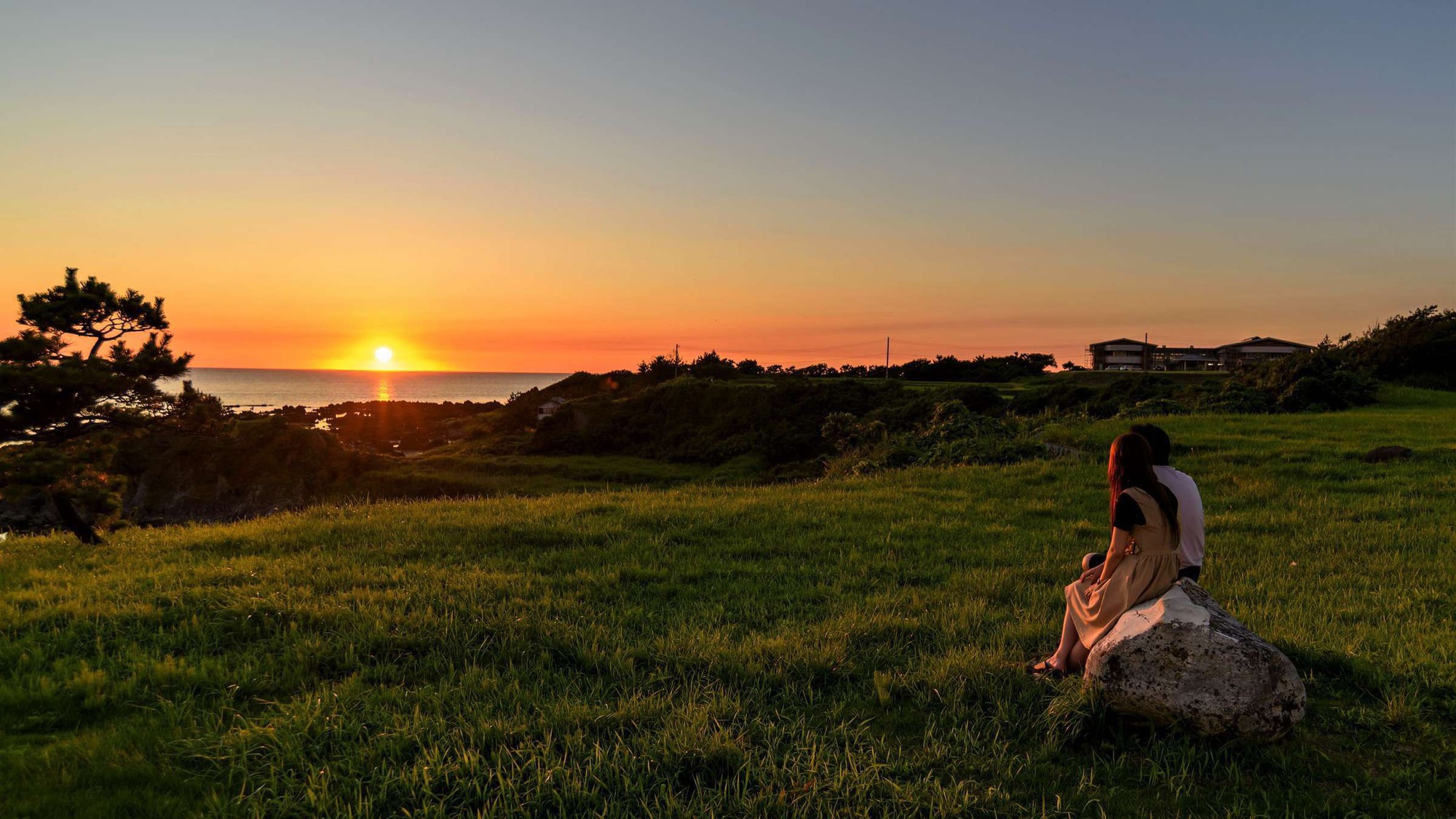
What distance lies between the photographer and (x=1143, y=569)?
18.5 ft

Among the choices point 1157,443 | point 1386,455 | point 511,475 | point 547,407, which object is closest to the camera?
point 1157,443

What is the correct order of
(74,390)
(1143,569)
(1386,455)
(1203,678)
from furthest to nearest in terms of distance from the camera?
1. (1386,455)
2. (74,390)
3. (1143,569)
4. (1203,678)

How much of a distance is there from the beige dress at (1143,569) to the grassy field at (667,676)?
0.71m

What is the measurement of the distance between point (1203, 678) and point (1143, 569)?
0.89 meters

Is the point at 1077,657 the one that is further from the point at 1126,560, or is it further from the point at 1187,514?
the point at 1187,514

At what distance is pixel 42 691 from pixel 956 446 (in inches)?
788

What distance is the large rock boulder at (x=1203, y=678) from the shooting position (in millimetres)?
4934

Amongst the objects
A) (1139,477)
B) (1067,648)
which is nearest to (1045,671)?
(1067,648)

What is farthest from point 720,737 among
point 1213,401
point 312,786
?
point 1213,401

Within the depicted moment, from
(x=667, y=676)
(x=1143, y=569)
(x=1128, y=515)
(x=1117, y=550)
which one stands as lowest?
(x=667, y=676)

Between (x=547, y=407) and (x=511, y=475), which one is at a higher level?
(x=547, y=407)

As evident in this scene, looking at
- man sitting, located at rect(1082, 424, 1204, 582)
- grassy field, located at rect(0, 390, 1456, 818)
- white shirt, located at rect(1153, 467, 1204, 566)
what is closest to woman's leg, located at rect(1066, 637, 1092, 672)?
grassy field, located at rect(0, 390, 1456, 818)

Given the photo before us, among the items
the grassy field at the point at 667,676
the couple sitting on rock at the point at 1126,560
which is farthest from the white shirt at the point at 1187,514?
the grassy field at the point at 667,676

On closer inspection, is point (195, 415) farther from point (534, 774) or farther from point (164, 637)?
point (534, 774)
